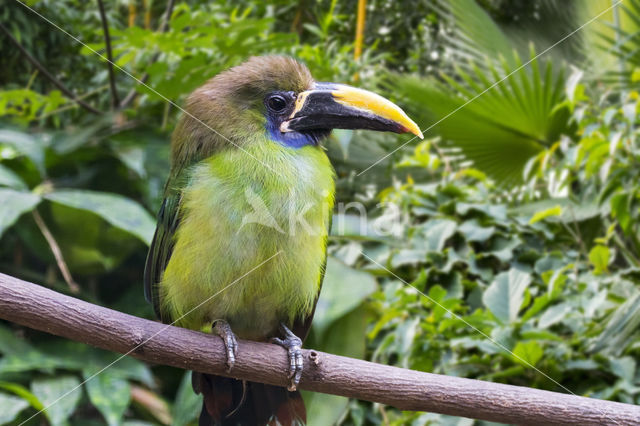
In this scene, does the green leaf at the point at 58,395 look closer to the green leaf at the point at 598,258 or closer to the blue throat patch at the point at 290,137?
the blue throat patch at the point at 290,137

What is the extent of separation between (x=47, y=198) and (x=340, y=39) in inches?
13.1

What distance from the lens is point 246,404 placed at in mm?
715

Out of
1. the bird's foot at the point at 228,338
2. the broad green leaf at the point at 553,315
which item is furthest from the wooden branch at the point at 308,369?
the broad green leaf at the point at 553,315

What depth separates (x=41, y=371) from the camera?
0.56 meters

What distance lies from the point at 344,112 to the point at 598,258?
0.51 meters

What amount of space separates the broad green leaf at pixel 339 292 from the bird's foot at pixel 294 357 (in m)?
0.07

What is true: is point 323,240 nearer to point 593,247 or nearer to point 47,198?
point 47,198

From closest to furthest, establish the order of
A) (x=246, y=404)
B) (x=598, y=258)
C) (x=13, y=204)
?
(x=13, y=204) < (x=246, y=404) < (x=598, y=258)

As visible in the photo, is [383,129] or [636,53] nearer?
[383,129]

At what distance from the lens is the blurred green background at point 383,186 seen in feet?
1.64

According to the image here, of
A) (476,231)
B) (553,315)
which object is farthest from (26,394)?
(553,315)

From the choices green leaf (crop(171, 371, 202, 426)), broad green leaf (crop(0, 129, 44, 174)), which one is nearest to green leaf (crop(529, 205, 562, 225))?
green leaf (crop(171, 371, 202, 426))

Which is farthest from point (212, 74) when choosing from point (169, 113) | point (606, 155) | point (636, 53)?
point (606, 155)

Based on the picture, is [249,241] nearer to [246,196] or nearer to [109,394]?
[246,196]
